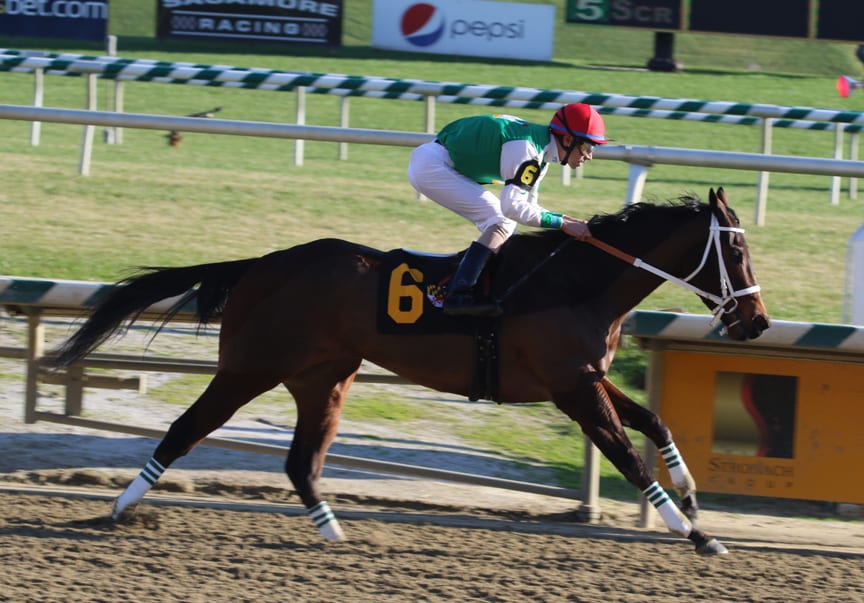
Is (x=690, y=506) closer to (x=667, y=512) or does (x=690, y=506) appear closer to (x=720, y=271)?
(x=667, y=512)

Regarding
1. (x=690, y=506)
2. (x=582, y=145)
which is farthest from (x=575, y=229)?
(x=690, y=506)

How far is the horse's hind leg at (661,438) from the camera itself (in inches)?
191

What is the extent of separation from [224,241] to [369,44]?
1721 cm

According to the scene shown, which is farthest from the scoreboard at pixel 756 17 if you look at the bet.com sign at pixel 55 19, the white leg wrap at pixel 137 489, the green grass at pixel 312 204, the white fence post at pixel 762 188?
the white leg wrap at pixel 137 489

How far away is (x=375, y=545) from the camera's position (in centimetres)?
473

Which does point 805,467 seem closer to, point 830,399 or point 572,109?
point 830,399

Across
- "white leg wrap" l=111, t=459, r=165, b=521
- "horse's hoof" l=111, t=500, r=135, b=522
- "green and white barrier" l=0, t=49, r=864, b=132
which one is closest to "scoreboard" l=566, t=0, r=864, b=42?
"green and white barrier" l=0, t=49, r=864, b=132

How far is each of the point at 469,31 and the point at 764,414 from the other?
60.3ft

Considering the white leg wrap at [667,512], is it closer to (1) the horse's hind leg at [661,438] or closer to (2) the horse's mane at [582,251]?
(1) the horse's hind leg at [661,438]

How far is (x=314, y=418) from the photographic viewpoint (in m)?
5.02

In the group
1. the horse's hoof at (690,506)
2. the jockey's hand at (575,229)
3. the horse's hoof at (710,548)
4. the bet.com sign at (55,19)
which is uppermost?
the bet.com sign at (55,19)

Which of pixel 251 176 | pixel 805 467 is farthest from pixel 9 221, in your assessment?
pixel 805 467

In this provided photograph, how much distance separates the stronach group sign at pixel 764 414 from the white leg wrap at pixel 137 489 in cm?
205

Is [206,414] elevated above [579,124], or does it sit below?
below
